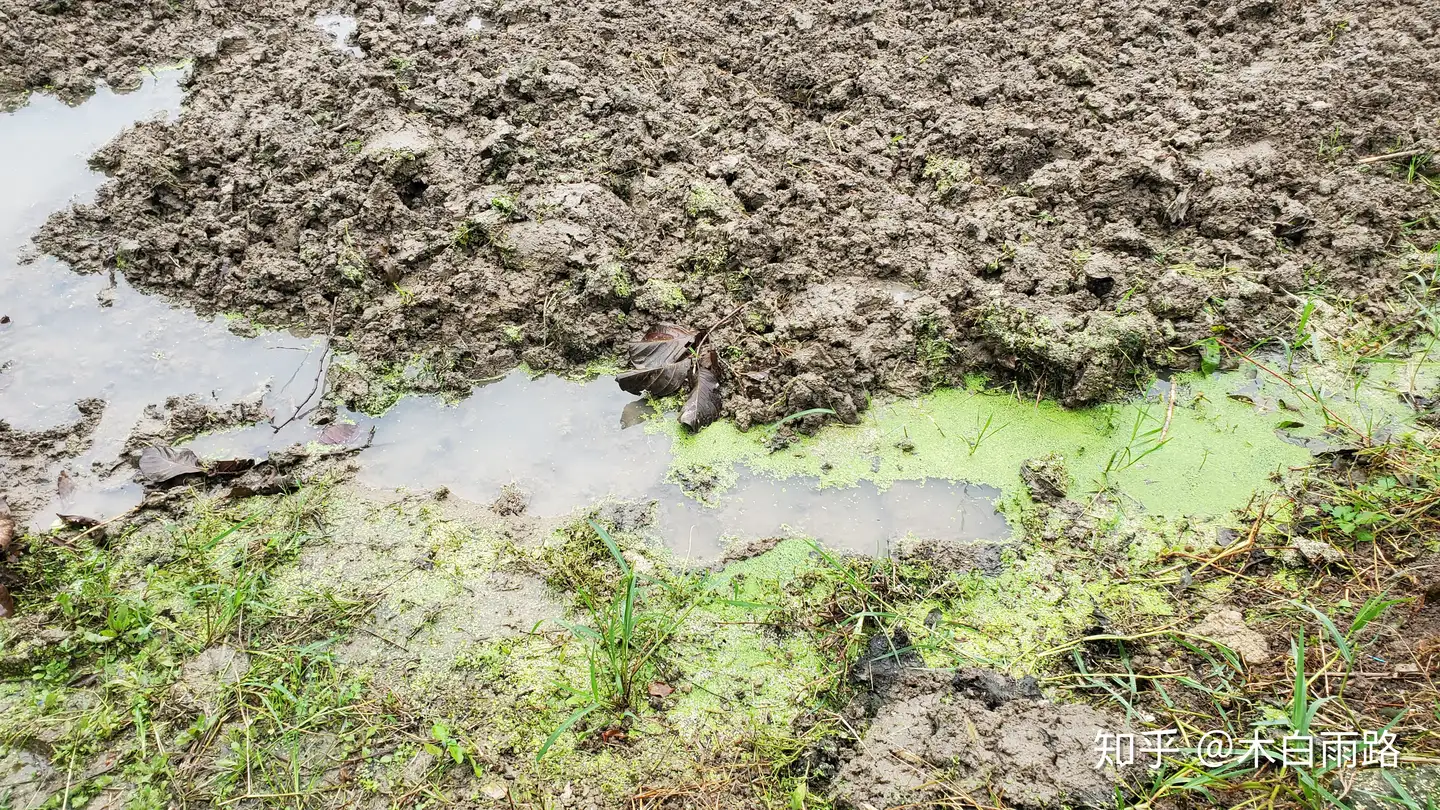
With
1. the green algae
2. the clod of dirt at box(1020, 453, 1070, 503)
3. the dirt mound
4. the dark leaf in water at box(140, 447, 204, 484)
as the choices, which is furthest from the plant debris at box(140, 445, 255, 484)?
the clod of dirt at box(1020, 453, 1070, 503)

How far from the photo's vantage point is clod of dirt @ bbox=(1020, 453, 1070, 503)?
7.94 feet

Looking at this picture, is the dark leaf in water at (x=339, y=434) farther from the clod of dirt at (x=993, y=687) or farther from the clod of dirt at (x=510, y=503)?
the clod of dirt at (x=993, y=687)

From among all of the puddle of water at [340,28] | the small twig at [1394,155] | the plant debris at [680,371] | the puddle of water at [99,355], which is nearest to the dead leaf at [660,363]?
the plant debris at [680,371]

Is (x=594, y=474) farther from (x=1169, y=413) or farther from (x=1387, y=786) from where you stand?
(x=1387, y=786)

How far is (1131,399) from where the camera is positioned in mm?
2688

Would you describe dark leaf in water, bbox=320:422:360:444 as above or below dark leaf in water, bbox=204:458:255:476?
above

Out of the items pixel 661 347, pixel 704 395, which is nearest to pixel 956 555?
pixel 704 395

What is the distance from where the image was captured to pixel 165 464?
Result: 2.50 m

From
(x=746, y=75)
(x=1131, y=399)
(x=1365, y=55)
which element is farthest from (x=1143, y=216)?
(x=746, y=75)

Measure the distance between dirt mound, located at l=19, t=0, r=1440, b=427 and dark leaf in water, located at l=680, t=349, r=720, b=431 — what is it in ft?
0.35

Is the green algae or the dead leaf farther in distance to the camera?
the dead leaf

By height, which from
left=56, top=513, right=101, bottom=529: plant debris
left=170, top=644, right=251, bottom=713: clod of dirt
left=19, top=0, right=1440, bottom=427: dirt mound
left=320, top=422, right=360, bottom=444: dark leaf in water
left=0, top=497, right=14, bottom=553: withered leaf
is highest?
left=19, top=0, right=1440, bottom=427: dirt mound

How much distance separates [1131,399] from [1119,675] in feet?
3.59

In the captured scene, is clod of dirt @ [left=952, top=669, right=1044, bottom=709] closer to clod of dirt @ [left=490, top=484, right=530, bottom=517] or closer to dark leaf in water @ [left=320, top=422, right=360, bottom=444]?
clod of dirt @ [left=490, top=484, right=530, bottom=517]
